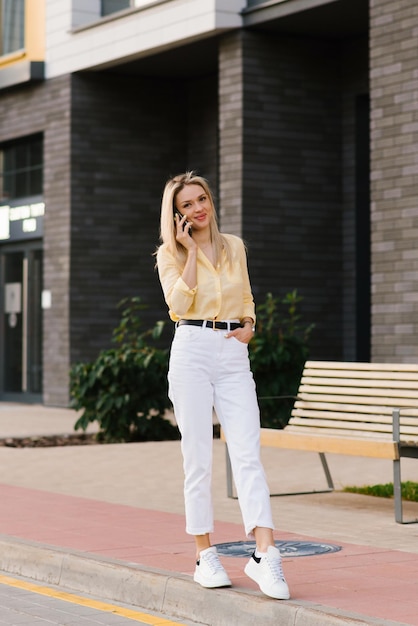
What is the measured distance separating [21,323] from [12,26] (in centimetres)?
494

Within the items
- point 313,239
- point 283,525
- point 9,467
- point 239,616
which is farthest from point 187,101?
point 239,616

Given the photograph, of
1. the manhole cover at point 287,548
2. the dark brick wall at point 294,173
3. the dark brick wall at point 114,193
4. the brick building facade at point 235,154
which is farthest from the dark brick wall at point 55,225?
the manhole cover at point 287,548

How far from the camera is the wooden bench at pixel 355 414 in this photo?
874 centimetres

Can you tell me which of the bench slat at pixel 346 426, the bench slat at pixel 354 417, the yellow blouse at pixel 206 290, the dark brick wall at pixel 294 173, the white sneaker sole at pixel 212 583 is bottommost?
the white sneaker sole at pixel 212 583

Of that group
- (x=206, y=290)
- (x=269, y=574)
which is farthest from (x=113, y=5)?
(x=269, y=574)

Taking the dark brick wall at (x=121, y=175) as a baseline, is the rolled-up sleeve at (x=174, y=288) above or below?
below

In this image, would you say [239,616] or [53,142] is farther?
[53,142]

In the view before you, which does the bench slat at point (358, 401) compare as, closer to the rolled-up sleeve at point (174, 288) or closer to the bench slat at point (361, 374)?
the bench slat at point (361, 374)

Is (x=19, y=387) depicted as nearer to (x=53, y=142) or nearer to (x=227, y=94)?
(x=53, y=142)

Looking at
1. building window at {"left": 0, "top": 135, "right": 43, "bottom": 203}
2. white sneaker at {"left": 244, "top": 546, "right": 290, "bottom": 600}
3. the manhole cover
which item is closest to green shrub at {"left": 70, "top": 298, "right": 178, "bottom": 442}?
the manhole cover

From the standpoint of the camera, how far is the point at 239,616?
5.93 m

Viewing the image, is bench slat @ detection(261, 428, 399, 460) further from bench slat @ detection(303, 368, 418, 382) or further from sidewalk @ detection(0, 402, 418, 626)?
bench slat @ detection(303, 368, 418, 382)

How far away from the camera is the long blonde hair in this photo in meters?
6.39

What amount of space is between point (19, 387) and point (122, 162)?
4403 millimetres
